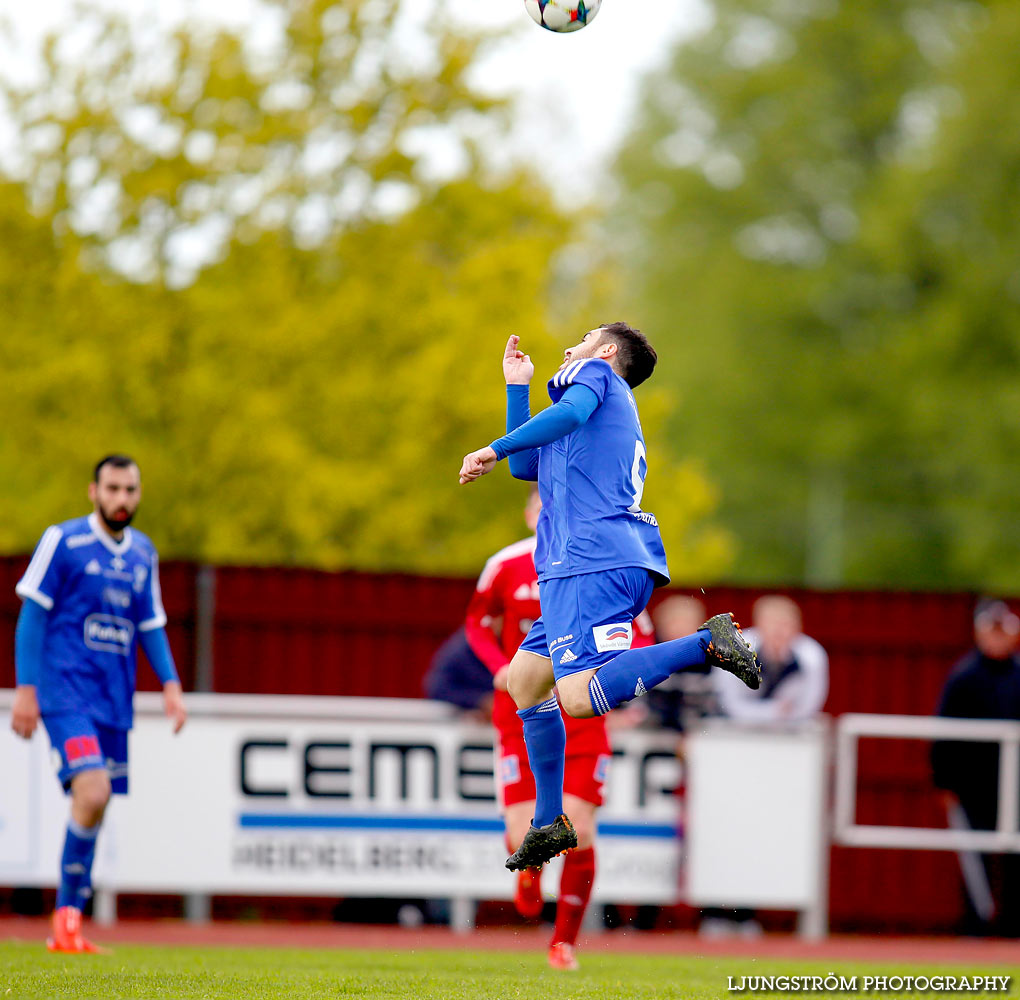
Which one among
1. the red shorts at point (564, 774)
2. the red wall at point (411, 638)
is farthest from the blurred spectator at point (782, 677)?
the red shorts at point (564, 774)

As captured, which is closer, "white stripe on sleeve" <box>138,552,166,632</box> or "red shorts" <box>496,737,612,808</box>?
"red shorts" <box>496,737,612,808</box>

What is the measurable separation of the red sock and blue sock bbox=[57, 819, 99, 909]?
7.85ft

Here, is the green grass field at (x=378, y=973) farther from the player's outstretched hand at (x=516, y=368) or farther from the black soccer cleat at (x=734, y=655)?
the player's outstretched hand at (x=516, y=368)

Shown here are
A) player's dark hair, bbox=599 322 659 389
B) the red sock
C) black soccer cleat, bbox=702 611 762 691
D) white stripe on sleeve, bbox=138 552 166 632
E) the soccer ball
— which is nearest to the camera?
black soccer cleat, bbox=702 611 762 691

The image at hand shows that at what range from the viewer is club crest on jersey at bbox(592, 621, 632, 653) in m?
6.25

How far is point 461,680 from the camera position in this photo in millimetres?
10633

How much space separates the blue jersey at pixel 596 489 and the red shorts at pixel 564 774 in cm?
169

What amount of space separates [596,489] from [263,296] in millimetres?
11107

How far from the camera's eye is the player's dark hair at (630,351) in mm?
6645

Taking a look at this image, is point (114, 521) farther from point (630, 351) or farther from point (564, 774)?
point (630, 351)

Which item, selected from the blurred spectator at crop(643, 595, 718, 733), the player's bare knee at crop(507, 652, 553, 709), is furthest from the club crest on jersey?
the blurred spectator at crop(643, 595, 718, 733)

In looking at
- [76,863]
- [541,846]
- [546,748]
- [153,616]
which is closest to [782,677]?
[546,748]

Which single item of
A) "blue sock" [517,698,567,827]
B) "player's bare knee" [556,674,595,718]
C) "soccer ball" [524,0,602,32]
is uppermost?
"soccer ball" [524,0,602,32]

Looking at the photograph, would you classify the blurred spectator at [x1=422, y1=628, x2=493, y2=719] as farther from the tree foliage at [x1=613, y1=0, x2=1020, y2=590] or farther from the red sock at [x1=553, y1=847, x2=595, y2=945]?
the tree foliage at [x1=613, y1=0, x2=1020, y2=590]
